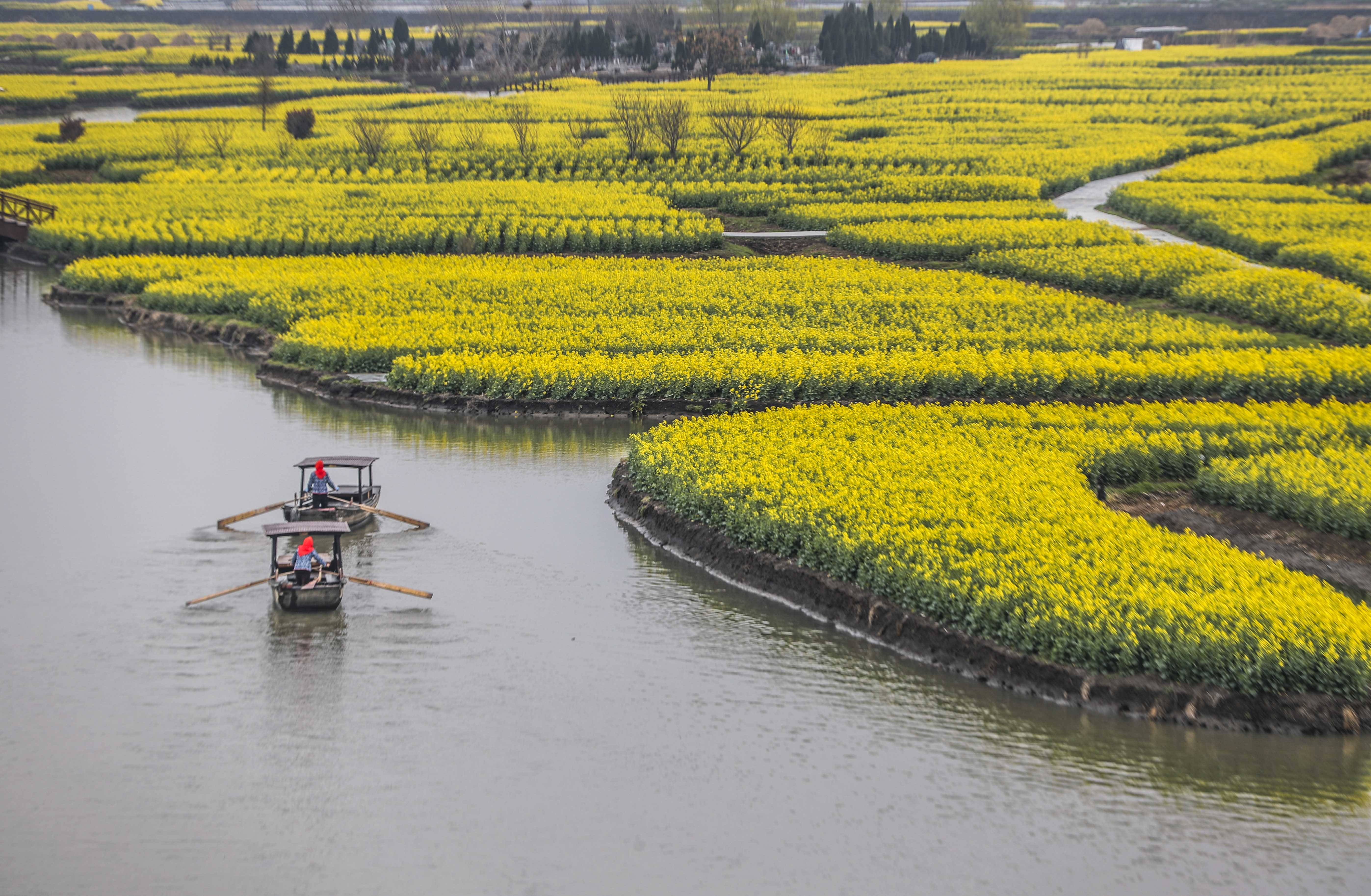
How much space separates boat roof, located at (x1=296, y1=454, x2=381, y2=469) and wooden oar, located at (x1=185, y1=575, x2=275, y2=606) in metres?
3.69

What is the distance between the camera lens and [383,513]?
22812 mm

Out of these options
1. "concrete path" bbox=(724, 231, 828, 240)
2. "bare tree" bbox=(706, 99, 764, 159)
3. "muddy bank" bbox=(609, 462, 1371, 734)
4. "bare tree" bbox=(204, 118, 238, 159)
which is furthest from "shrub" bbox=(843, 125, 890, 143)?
"muddy bank" bbox=(609, 462, 1371, 734)

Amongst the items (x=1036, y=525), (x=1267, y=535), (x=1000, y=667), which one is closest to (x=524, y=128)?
(x=1267, y=535)

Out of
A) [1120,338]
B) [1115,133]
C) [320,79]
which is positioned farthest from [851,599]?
[320,79]

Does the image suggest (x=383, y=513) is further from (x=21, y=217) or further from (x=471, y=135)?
(x=471, y=135)

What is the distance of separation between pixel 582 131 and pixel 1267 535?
2668 inches

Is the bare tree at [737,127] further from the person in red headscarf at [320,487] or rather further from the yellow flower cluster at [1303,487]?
the person in red headscarf at [320,487]

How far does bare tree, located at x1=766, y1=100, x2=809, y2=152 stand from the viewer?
74312 millimetres

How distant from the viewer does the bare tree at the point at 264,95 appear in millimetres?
81500

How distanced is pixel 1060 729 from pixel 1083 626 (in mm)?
1408

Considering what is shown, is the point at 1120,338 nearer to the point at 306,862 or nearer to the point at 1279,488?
the point at 1279,488

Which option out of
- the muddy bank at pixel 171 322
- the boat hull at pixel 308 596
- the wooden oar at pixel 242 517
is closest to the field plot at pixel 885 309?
the muddy bank at pixel 171 322

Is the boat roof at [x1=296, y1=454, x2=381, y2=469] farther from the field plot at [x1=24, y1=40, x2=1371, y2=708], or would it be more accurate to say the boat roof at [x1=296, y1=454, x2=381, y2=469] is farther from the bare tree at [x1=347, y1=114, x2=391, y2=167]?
the bare tree at [x1=347, y1=114, x2=391, y2=167]

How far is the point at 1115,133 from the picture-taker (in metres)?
84.1
